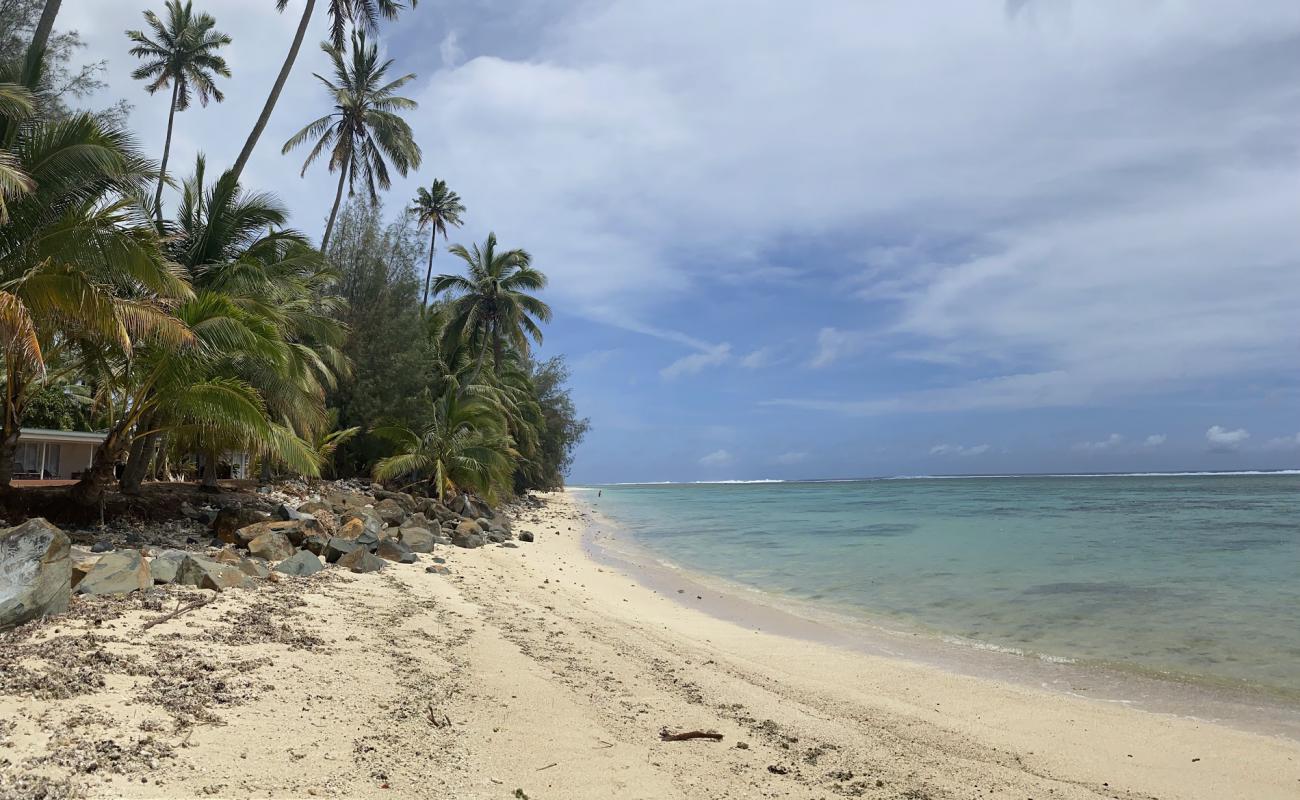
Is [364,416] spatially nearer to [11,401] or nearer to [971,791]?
[11,401]

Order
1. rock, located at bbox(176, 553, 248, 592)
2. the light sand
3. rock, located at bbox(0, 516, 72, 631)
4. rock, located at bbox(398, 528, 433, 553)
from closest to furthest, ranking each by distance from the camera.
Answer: the light sand
rock, located at bbox(0, 516, 72, 631)
rock, located at bbox(176, 553, 248, 592)
rock, located at bbox(398, 528, 433, 553)

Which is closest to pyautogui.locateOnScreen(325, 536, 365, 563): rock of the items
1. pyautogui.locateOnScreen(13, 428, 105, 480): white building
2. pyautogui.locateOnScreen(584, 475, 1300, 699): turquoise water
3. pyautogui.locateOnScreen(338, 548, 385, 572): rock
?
pyautogui.locateOnScreen(338, 548, 385, 572): rock

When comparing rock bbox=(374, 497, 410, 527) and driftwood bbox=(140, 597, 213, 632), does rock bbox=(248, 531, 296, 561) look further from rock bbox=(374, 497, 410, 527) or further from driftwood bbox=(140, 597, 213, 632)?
rock bbox=(374, 497, 410, 527)

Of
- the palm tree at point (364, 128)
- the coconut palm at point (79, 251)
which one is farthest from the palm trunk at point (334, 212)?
the coconut palm at point (79, 251)

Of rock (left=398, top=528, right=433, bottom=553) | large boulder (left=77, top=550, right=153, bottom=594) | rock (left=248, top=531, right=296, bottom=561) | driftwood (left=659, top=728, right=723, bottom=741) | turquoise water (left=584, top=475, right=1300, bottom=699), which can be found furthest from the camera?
rock (left=398, top=528, right=433, bottom=553)

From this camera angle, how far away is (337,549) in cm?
1059

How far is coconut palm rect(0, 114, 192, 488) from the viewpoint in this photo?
7641 mm

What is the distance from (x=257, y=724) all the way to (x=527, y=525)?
2266 cm

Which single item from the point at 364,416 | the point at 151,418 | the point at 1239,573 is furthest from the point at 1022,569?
the point at 364,416

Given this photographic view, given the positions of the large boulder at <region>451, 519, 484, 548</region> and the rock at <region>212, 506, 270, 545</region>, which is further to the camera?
the large boulder at <region>451, 519, 484, 548</region>

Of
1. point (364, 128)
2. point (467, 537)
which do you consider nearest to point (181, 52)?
point (364, 128)

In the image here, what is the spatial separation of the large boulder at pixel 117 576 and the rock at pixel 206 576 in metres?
0.28

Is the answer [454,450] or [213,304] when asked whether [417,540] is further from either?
[454,450]

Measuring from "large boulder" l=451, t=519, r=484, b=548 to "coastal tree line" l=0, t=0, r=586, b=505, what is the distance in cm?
364
